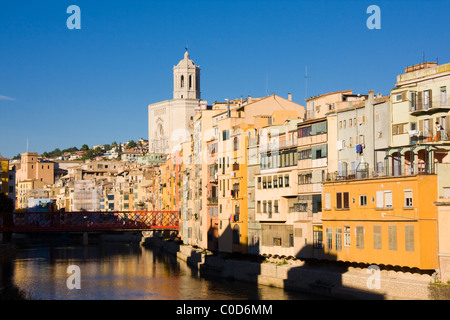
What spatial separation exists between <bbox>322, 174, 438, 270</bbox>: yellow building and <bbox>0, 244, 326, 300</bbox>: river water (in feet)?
12.9

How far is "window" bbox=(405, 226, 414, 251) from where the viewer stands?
39.8 metres

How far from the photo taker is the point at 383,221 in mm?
42031

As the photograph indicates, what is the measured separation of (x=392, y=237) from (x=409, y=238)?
4.52 ft

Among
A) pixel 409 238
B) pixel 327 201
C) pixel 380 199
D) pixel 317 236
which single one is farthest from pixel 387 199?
pixel 317 236

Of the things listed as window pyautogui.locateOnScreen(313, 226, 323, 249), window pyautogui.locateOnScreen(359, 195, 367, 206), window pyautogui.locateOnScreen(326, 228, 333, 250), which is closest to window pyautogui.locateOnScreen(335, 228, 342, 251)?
window pyautogui.locateOnScreen(326, 228, 333, 250)

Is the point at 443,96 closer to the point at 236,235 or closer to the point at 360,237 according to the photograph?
the point at 360,237

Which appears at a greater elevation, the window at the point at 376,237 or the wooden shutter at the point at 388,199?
the wooden shutter at the point at 388,199

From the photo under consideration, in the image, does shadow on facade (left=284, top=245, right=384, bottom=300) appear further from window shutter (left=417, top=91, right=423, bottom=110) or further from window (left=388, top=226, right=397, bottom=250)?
window shutter (left=417, top=91, right=423, bottom=110)

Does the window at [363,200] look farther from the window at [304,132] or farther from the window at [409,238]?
the window at [304,132]

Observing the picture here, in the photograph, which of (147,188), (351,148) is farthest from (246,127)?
(147,188)

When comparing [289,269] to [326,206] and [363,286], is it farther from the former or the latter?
[363,286]

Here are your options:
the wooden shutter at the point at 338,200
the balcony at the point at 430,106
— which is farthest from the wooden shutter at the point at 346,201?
the balcony at the point at 430,106

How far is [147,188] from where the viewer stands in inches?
5714

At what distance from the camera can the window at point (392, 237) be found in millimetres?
41062
